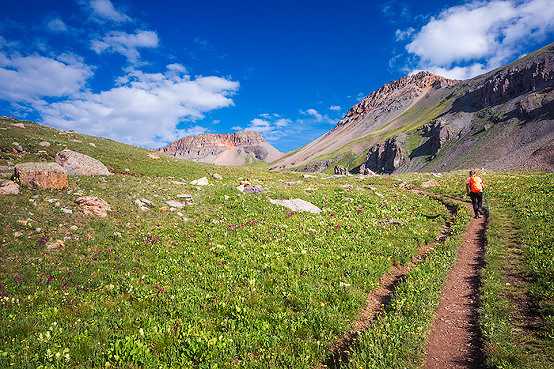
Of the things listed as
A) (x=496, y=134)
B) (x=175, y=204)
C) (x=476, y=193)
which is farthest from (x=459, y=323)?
(x=496, y=134)

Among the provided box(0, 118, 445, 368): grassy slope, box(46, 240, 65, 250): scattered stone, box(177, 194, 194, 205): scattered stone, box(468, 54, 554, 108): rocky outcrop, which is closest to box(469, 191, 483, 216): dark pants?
box(0, 118, 445, 368): grassy slope

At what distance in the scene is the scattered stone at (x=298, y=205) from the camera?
20.1m

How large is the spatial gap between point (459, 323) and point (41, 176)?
24080mm

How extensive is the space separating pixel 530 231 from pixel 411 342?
1249 cm

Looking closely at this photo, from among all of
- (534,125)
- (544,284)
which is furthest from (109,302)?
(534,125)

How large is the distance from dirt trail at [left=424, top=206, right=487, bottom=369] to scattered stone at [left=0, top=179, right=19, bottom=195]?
876 inches

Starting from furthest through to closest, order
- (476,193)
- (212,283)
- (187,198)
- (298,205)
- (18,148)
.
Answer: (18,148) < (298,205) < (187,198) < (476,193) < (212,283)

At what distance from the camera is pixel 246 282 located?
375 inches

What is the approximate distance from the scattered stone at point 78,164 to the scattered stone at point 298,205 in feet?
66.4

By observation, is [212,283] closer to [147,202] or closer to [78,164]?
[147,202]

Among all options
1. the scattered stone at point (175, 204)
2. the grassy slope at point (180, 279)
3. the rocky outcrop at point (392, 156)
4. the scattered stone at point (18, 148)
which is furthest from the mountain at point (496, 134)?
the scattered stone at point (18, 148)

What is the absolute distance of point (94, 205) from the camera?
49.6 ft

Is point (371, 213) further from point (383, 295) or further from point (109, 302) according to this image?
point (109, 302)

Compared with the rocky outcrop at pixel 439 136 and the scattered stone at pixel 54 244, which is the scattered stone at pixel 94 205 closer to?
the scattered stone at pixel 54 244
